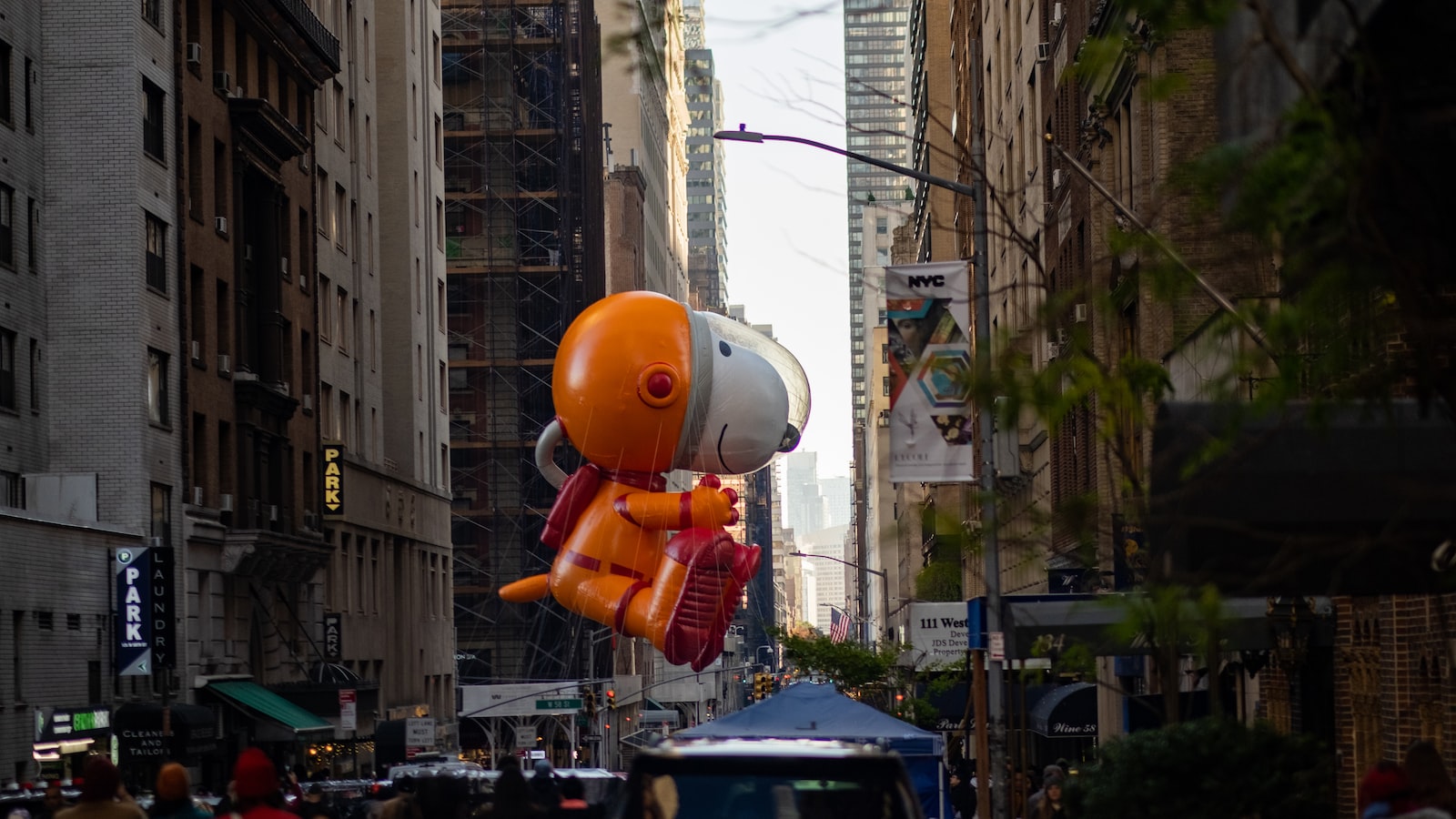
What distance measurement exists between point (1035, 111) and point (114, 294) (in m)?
19.0

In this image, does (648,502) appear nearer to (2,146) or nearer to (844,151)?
(844,151)

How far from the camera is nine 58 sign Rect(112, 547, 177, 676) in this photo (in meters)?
35.5

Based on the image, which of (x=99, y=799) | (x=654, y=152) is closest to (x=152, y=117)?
(x=99, y=799)

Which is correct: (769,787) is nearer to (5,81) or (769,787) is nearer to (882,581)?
(5,81)

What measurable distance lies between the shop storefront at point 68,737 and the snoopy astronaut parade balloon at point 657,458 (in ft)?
30.5

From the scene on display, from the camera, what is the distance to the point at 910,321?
765 inches

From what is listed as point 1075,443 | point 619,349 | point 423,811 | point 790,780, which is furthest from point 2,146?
point 790,780

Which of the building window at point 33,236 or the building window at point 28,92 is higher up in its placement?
the building window at point 28,92

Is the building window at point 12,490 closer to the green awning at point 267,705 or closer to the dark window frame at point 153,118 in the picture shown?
the green awning at point 267,705

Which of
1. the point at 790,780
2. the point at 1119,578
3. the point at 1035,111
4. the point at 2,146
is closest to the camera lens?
the point at 790,780

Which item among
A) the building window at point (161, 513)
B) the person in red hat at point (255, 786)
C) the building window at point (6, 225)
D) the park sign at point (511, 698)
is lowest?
the park sign at point (511, 698)

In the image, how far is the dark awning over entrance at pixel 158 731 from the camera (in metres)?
33.0

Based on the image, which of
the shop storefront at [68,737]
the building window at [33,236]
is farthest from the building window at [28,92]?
the shop storefront at [68,737]

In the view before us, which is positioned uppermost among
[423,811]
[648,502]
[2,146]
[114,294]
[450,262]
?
[450,262]
